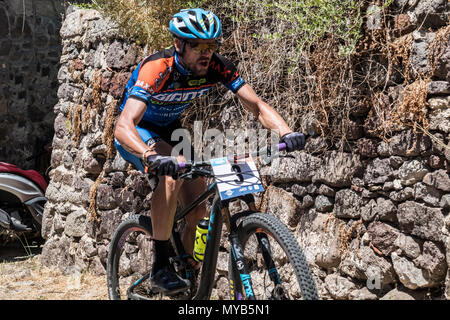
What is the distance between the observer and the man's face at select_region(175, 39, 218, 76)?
3139 millimetres

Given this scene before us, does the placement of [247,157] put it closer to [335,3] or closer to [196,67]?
[196,67]

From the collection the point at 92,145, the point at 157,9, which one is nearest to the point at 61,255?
the point at 92,145

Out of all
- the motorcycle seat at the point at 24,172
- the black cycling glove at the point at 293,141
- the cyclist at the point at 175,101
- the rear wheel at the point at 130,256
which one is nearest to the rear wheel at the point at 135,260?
the rear wheel at the point at 130,256

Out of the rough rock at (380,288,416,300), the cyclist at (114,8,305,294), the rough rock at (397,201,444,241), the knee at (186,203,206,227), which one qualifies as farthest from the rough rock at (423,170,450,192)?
the knee at (186,203,206,227)

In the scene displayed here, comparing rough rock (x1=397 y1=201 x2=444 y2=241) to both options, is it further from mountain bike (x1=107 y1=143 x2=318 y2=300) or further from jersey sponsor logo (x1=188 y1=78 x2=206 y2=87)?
jersey sponsor logo (x1=188 y1=78 x2=206 y2=87)

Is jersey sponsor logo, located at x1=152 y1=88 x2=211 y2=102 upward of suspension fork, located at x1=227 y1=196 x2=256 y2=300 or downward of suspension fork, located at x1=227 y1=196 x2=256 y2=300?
upward

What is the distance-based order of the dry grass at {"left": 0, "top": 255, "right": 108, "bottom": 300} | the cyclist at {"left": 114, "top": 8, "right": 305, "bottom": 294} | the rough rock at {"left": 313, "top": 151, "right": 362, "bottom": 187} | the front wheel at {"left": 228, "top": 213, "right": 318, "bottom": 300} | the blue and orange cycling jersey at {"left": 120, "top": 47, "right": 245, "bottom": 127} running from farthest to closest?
the dry grass at {"left": 0, "top": 255, "right": 108, "bottom": 300} < the rough rock at {"left": 313, "top": 151, "right": 362, "bottom": 187} < the blue and orange cycling jersey at {"left": 120, "top": 47, "right": 245, "bottom": 127} < the cyclist at {"left": 114, "top": 8, "right": 305, "bottom": 294} < the front wheel at {"left": 228, "top": 213, "right": 318, "bottom": 300}

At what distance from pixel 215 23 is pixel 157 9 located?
2.10m

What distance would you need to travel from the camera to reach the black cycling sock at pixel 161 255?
10.8 feet

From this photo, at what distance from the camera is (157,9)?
5.05 meters

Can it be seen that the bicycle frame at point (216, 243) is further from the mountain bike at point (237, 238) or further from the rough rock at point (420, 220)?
the rough rock at point (420, 220)

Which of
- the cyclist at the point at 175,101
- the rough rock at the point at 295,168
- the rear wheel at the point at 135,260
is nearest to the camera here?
the cyclist at the point at 175,101

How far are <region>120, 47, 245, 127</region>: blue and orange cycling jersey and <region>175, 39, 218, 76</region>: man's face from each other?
6cm

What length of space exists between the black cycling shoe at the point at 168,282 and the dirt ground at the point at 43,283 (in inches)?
70.5
